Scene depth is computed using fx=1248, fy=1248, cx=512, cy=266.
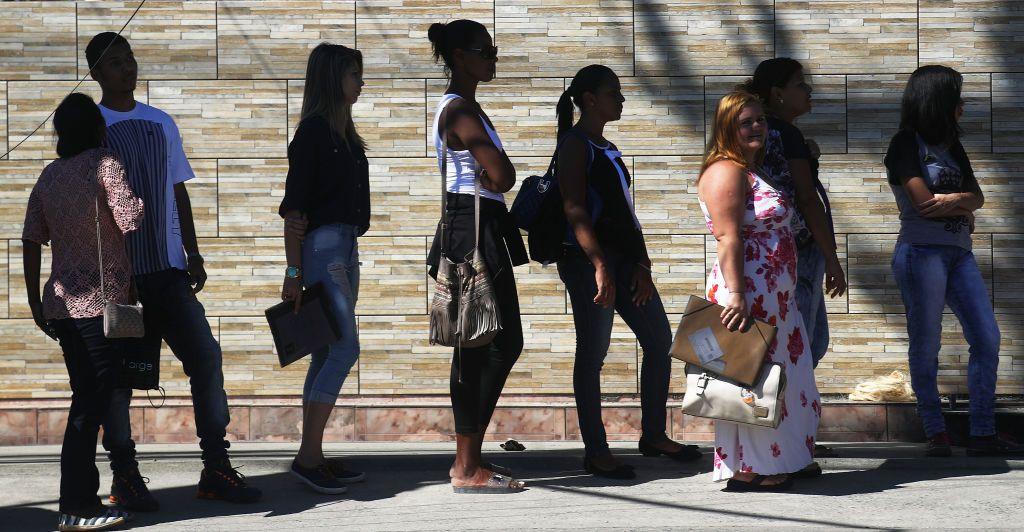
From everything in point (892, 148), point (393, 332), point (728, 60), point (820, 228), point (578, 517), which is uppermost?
point (728, 60)

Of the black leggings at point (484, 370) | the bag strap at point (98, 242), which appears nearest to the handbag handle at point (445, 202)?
the black leggings at point (484, 370)

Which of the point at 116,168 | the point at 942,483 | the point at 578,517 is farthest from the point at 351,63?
the point at 942,483

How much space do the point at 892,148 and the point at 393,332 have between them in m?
2.90

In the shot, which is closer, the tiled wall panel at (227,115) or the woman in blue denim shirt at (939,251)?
the woman in blue denim shirt at (939,251)

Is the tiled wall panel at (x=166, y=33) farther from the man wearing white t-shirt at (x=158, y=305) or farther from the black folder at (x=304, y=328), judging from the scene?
the black folder at (x=304, y=328)

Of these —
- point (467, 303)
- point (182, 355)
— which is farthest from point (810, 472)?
point (182, 355)

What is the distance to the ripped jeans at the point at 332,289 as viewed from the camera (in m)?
5.49

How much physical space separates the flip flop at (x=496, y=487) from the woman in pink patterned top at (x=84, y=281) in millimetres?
1414

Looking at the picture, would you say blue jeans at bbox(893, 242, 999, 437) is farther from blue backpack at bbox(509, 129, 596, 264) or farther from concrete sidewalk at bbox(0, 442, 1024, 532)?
blue backpack at bbox(509, 129, 596, 264)

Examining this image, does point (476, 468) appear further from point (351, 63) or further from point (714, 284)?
point (351, 63)

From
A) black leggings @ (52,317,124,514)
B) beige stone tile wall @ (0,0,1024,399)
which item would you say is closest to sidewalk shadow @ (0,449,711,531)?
black leggings @ (52,317,124,514)

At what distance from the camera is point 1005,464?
575 centimetres

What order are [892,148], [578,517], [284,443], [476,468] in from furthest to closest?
[284,443], [892,148], [476,468], [578,517]

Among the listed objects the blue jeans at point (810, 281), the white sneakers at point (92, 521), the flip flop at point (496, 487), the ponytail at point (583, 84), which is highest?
the ponytail at point (583, 84)
